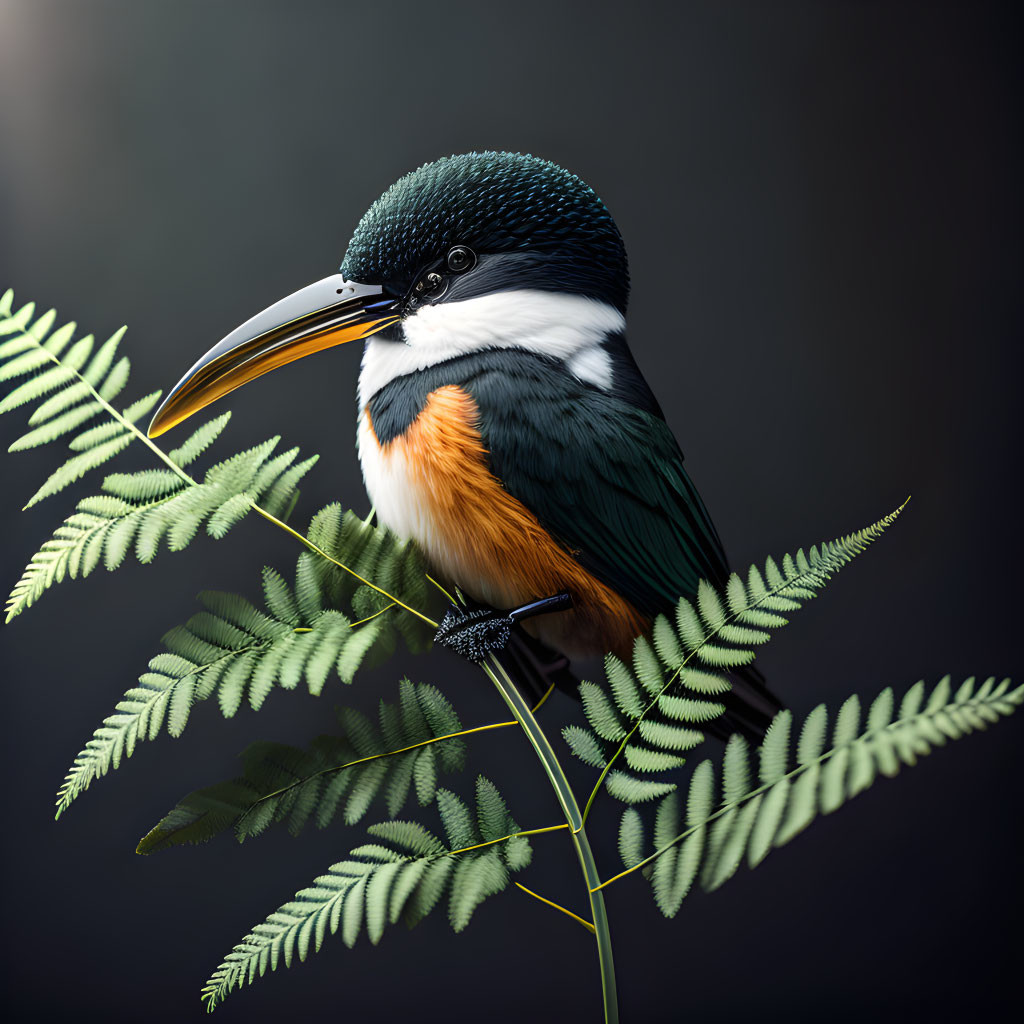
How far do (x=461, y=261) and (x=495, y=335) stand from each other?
0.09m

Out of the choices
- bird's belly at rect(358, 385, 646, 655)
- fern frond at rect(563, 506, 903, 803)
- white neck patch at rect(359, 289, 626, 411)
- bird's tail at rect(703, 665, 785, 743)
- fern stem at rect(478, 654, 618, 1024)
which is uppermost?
white neck patch at rect(359, 289, 626, 411)

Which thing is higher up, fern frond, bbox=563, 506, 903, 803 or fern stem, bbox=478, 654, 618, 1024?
fern frond, bbox=563, 506, 903, 803

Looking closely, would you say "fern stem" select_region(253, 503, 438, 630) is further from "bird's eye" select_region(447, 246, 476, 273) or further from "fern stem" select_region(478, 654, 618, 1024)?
"bird's eye" select_region(447, 246, 476, 273)

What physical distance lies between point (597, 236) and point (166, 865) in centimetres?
115

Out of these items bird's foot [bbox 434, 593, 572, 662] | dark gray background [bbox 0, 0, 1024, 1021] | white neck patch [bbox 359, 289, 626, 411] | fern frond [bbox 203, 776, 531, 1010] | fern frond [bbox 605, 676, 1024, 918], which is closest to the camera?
fern frond [bbox 605, 676, 1024, 918]

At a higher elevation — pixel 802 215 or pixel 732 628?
pixel 802 215

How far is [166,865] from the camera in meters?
1.17

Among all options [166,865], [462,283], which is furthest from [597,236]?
[166,865]

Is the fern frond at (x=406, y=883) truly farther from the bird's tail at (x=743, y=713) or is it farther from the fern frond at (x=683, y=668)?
the bird's tail at (x=743, y=713)

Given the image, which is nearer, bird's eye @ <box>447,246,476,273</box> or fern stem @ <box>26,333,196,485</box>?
fern stem @ <box>26,333,196,485</box>

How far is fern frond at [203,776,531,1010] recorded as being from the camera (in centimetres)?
50

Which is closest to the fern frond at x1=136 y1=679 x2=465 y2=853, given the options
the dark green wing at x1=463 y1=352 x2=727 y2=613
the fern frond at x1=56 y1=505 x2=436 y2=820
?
the fern frond at x1=56 y1=505 x2=436 y2=820

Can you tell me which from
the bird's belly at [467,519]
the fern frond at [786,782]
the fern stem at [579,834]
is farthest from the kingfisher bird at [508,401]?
the fern frond at [786,782]

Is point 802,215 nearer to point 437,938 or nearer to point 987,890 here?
point 987,890
